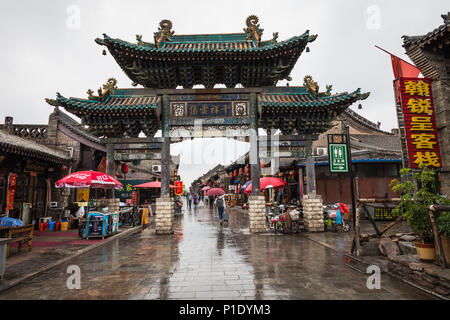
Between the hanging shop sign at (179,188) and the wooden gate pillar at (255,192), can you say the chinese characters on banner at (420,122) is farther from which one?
the hanging shop sign at (179,188)

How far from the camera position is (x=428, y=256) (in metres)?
4.79

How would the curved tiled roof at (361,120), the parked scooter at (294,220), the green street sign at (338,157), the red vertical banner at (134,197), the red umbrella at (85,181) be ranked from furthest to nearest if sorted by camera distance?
the curved tiled roof at (361,120) < the red vertical banner at (134,197) < the parked scooter at (294,220) < the green street sign at (338,157) < the red umbrella at (85,181)

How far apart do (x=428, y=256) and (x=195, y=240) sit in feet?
23.2

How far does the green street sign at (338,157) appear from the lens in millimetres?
10047

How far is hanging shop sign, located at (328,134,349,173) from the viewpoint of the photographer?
10047mm

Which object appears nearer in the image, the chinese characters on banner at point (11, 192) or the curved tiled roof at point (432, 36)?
the curved tiled roof at point (432, 36)

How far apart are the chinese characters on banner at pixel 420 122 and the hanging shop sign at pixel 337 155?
2519 millimetres

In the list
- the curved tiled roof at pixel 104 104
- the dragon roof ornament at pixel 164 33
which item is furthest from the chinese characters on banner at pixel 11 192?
the dragon roof ornament at pixel 164 33

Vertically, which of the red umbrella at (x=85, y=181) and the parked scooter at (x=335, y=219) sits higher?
the red umbrella at (x=85, y=181)

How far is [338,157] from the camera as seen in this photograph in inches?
397

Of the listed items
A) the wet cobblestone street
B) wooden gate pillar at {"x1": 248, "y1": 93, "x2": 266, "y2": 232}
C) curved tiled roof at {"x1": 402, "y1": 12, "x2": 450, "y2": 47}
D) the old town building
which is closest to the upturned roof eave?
wooden gate pillar at {"x1": 248, "y1": 93, "x2": 266, "y2": 232}

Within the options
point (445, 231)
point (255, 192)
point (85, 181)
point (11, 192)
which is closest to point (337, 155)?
point (255, 192)

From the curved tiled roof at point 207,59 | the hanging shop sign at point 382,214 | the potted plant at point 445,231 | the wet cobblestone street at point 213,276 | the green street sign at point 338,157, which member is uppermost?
the curved tiled roof at point 207,59
